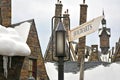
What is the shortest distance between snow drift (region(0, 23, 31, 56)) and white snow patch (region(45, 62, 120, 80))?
6042 millimetres

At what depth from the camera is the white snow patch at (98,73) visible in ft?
84.4

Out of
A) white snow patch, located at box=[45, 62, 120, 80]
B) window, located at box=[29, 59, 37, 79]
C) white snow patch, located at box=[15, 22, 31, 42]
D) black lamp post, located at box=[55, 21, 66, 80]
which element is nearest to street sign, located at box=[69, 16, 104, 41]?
black lamp post, located at box=[55, 21, 66, 80]

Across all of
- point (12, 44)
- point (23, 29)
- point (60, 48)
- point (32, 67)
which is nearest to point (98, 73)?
point (32, 67)

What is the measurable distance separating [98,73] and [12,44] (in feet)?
29.7

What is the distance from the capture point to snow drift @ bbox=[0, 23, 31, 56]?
18.3m

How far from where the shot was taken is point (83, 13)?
1171 inches

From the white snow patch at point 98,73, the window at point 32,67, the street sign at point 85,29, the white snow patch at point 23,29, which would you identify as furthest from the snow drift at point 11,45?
the street sign at point 85,29

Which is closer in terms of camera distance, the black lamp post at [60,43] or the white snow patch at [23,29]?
the black lamp post at [60,43]

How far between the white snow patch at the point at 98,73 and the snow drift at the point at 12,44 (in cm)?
604

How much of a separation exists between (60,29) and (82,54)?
20.5 meters

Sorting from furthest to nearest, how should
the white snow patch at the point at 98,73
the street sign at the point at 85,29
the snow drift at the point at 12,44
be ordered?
the white snow patch at the point at 98,73
the snow drift at the point at 12,44
the street sign at the point at 85,29

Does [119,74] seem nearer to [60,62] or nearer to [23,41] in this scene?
[23,41]

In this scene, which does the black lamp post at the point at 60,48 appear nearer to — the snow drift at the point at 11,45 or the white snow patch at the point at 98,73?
the snow drift at the point at 11,45

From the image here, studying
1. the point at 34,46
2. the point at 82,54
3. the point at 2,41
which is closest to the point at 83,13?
the point at 82,54
